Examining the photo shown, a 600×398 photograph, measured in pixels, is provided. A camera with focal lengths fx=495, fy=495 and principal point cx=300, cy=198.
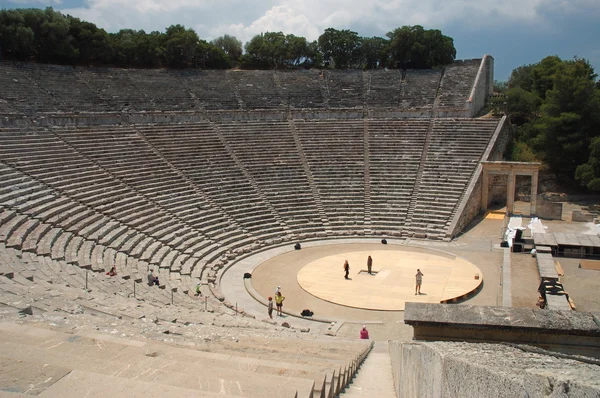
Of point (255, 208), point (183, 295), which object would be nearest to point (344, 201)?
point (255, 208)

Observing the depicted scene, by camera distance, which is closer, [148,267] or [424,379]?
[424,379]

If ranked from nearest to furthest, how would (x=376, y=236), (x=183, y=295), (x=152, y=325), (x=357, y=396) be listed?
(x=357, y=396) → (x=152, y=325) → (x=183, y=295) → (x=376, y=236)

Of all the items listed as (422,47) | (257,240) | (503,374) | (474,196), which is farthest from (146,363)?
(422,47)

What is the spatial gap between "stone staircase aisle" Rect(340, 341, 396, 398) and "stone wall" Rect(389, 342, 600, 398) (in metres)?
2.24

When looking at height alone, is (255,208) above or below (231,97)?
below

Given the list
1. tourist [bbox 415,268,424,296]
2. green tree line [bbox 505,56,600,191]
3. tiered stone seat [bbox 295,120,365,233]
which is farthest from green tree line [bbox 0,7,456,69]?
tourist [bbox 415,268,424,296]

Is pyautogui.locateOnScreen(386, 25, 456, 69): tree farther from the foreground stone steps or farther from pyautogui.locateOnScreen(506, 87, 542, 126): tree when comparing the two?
the foreground stone steps

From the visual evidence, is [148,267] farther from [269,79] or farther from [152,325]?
[269,79]

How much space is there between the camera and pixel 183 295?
15.4m

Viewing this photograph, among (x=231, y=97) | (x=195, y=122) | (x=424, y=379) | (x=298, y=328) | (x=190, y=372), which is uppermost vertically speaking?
(x=231, y=97)

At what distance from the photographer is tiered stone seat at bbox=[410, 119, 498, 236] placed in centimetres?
2489

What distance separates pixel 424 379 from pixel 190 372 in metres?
2.12

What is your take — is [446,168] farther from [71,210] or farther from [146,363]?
[146,363]

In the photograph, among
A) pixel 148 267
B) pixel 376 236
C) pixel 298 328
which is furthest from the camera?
pixel 376 236
